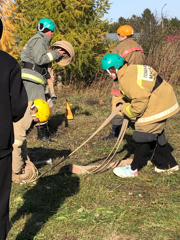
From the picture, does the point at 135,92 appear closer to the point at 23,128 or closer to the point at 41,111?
the point at 41,111

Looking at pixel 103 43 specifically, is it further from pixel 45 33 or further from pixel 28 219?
pixel 28 219

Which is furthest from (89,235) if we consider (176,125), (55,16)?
(55,16)

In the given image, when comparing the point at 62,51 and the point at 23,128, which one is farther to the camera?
the point at 62,51

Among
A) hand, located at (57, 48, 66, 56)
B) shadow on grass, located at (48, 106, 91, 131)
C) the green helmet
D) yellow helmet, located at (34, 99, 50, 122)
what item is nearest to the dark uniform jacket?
yellow helmet, located at (34, 99, 50, 122)

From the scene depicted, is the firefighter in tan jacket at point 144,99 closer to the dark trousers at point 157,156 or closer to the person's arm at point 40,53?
the dark trousers at point 157,156

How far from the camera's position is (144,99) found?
396 cm

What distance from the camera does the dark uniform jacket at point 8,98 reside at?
7.20 feet

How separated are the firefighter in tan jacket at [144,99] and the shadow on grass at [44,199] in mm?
1035

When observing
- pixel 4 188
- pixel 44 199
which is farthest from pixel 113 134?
pixel 4 188

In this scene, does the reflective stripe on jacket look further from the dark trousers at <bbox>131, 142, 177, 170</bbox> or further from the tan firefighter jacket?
the dark trousers at <bbox>131, 142, 177, 170</bbox>

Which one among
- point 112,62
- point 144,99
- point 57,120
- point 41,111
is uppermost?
point 112,62

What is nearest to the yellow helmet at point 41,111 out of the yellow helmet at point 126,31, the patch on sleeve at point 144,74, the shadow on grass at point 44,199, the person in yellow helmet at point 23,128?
the person in yellow helmet at point 23,128

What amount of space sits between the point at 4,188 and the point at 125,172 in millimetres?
2473

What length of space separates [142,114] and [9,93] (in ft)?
7.52
